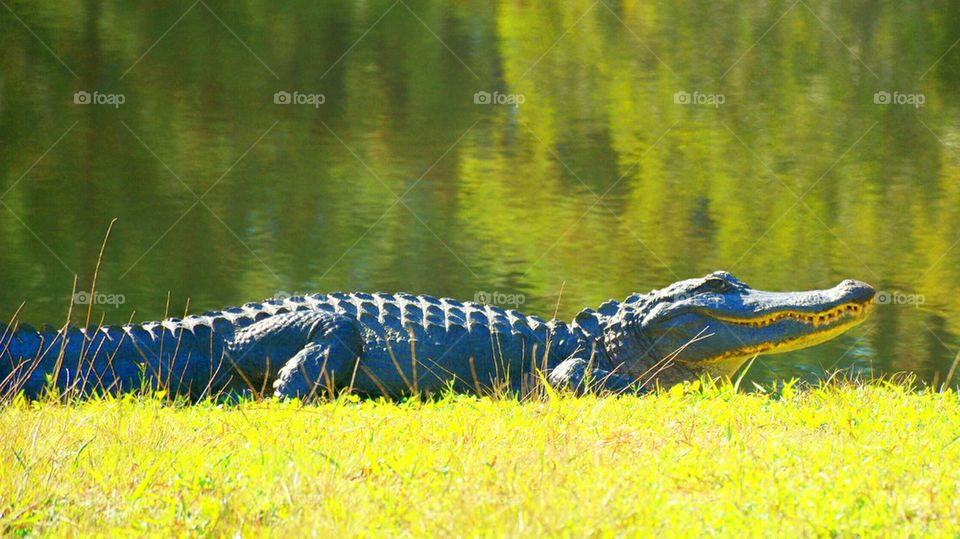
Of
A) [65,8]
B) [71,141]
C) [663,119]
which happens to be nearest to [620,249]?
[663,119]

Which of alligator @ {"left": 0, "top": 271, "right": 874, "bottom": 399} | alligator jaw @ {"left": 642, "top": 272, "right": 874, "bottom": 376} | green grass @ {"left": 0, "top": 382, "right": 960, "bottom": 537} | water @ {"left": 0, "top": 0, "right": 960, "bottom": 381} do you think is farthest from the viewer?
water @ {"left": 0, "top": 0, "right": 960, "bottom": 381}

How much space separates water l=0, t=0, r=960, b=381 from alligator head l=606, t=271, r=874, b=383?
3.28 metres

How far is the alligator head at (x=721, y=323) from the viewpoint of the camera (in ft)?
20.2

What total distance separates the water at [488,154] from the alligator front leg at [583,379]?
3.70 meters

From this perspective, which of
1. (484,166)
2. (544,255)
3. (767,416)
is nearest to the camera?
(767,416)

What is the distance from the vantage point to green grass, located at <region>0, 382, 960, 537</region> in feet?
9.70

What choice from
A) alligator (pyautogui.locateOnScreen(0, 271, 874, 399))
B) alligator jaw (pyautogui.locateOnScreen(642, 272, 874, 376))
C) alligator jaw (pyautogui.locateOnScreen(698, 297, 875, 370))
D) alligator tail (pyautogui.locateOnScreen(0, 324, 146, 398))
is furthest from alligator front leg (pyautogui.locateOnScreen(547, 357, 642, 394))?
alligator tail (pyautogui.locateOnScreen(0, 324, 146, 398))

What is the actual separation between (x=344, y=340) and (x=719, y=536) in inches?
145

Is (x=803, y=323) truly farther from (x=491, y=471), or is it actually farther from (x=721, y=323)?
(x=491, y=471)

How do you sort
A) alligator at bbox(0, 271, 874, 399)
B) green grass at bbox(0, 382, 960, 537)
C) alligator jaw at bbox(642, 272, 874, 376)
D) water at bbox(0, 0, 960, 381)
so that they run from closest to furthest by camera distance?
1. green grass at bbox(0, 382, 960, 537)
2. alligator at bbox(0, 271, 874, 399)
3. alligator jaw at bbox(642, 272, 874, 376)
4. water at bbox(0, 0, 960, 381)

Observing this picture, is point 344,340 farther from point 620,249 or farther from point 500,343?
point 620,249

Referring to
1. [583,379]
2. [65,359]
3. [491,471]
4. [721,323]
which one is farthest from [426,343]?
[491,471]

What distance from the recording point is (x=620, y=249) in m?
10.5

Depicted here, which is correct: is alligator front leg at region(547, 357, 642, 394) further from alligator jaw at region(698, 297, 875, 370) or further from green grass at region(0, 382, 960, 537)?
green grass at region(0, 382, 960, 537)
